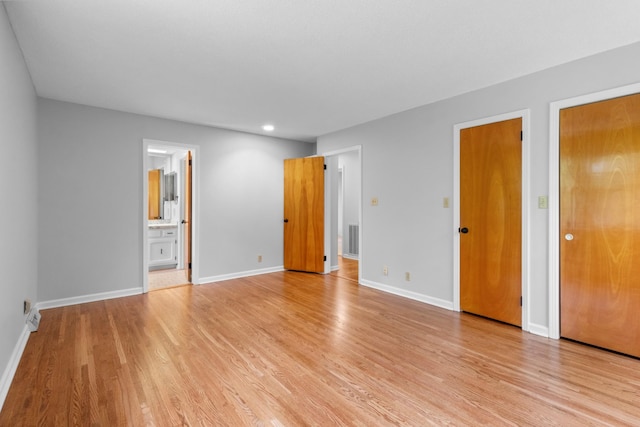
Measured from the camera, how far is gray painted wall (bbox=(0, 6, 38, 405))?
1.98m

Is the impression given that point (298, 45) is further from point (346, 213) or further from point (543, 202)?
point (346, 213)

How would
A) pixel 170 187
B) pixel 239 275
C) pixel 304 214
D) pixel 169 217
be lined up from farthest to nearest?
1. pixel 169 217
2. pixel 170 187
3. pixel 304 214
4. pixel 239 275

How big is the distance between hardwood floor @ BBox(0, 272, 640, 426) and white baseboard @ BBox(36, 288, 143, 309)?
0.52 feet

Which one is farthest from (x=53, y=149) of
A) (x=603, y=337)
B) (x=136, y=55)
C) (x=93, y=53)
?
(x=603, y=337)

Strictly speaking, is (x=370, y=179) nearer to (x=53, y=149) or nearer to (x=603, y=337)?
(x=603, y=337)

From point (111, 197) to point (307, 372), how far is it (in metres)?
3.49

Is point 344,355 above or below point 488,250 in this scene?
below

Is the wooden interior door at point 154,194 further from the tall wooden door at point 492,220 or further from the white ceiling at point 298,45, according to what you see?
the tall wooden door at point 492,220

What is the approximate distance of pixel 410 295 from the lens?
13.1ft

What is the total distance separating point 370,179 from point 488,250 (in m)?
1.91

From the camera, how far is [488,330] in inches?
118

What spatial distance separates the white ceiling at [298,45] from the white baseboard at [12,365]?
7.74 feet

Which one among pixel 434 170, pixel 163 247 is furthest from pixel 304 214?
pixel 163 247

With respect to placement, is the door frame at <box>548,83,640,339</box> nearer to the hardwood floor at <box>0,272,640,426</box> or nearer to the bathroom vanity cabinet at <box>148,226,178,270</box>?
the hardwood floor at <box>0,272,640,426</box>
